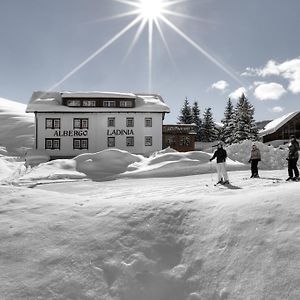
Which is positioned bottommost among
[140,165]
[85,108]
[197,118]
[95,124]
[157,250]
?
[157,250]

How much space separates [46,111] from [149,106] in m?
12.6

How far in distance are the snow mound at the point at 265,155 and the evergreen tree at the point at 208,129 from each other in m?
39.2

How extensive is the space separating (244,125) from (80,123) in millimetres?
23866

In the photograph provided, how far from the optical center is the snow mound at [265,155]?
20.1 m

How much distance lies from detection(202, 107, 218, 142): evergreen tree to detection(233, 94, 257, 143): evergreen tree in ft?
42.7

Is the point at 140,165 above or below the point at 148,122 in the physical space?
below

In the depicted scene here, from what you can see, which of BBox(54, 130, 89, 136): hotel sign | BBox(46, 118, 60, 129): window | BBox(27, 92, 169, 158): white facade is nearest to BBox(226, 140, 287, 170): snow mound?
BBox(27, 92, 169, 158): white facade

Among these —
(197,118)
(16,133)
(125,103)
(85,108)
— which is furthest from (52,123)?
(197,118)

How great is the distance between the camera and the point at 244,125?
46.1m

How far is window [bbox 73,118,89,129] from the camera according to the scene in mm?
38312

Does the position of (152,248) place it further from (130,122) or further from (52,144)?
(52,144)

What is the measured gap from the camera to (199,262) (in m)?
5.39

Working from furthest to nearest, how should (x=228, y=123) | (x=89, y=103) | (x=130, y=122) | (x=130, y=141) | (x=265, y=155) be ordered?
(x=228, y=123) < (x=89, y=103) < (x=130, y=122) < (x=130, y=141) < (x=265, y=155)

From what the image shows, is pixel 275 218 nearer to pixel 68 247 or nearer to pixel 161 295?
pixel 161 295
